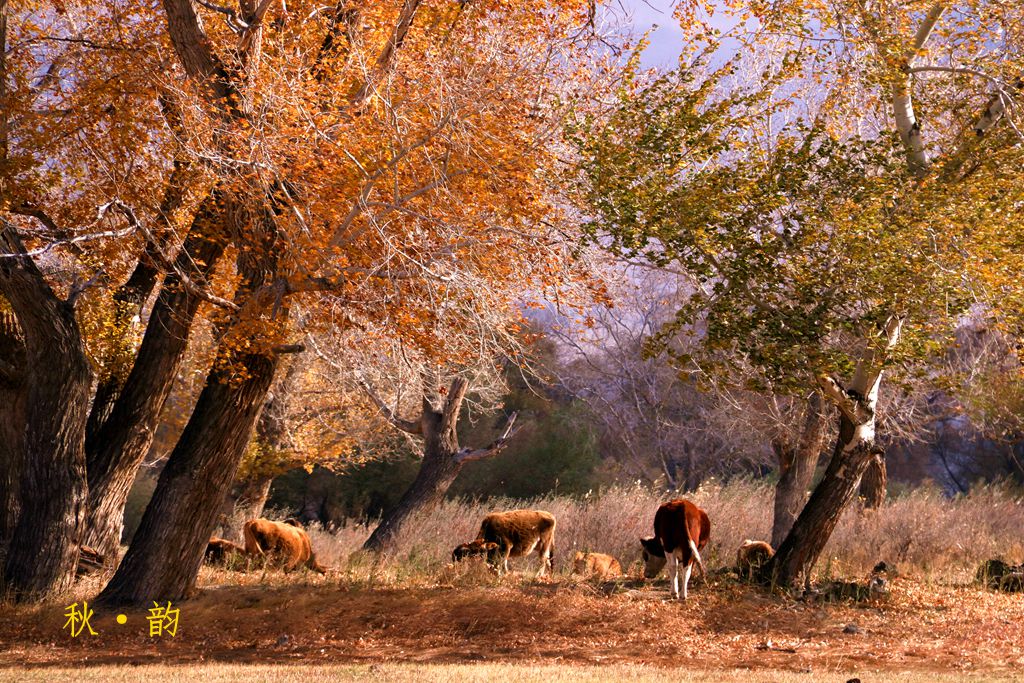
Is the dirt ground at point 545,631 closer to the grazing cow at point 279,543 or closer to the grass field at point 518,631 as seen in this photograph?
the grass field at point 518,631

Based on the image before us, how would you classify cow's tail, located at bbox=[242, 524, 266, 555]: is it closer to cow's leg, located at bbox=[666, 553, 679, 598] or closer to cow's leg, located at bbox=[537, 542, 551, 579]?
cow's leg, located at bbox=[537, 542, 551, 579]

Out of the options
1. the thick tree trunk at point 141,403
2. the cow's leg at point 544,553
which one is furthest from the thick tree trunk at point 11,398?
the cow's leg at point 544,553

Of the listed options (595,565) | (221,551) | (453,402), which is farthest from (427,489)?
(595,565)

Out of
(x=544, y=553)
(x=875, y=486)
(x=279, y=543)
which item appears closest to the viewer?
(x=544, y=553)

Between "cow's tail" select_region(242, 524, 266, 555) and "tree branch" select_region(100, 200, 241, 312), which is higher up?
"tree branch" select_region(100, 200, 241, 312)

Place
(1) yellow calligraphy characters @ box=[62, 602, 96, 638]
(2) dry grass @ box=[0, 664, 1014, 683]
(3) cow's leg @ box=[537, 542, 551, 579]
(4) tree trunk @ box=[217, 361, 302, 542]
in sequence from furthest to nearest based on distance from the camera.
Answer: (4) tree trunk @ box=[217, 361, 302, 542] < (3) cow's leg @ box=[537, 542, 551, 579] < (1) yellow calligraphy characters @ box=[62, 602, 96, 638] < (2) dry grass @ box=[0, 664, 1014, 683]

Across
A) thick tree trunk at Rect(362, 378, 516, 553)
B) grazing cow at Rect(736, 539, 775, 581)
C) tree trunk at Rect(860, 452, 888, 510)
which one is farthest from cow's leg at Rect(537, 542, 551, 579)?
tree trunk at Rect(860, 452, 888, 510)

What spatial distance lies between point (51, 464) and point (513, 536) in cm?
621

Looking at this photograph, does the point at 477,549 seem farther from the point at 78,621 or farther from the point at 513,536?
the point at 78,621

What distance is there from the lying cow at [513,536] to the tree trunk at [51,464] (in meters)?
5.25

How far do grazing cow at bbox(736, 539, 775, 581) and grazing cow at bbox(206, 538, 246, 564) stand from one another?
25.5 feet

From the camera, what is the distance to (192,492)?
12906 mm

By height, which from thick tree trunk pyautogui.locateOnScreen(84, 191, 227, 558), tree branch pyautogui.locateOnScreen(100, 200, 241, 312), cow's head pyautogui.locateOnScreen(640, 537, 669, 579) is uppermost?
tree branch pyautogui.locateOnScreen(100, 200, 241, 312)

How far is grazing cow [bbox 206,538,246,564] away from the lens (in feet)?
53.4
